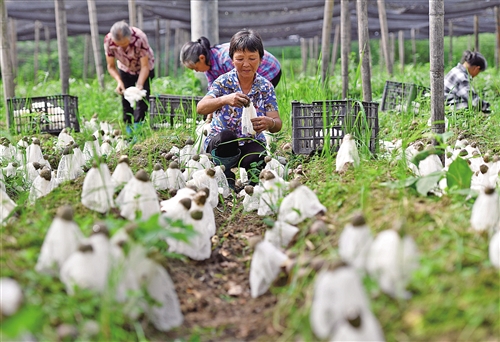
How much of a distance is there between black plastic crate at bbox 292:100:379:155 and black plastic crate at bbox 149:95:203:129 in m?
1.12

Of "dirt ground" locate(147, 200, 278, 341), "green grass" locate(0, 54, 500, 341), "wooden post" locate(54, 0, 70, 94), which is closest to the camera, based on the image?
"green grass" locate(0, 54, 500, 341)

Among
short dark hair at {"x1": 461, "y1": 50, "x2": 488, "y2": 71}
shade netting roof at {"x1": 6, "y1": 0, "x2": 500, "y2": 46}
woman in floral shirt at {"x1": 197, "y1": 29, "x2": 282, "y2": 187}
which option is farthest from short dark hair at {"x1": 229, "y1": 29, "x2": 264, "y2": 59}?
shade netting roof at {"x1": 6, "y1": 0, "x2": 500, "y2": 46}

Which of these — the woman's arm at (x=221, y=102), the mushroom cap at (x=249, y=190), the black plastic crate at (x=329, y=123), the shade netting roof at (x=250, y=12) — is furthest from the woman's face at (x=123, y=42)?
the shade netting roof at (x=250, y=12)

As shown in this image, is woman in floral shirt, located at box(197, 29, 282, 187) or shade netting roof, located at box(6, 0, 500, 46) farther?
shade netting roof, located at box(6, 0, 500, 46)

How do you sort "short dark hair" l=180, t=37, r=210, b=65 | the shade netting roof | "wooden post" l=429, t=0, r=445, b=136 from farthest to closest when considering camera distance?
the shade netting roof → "short dark hair" l=180, t=37, r=210, b=65 → "wooden post" l=429, t=0, r=445, b=136

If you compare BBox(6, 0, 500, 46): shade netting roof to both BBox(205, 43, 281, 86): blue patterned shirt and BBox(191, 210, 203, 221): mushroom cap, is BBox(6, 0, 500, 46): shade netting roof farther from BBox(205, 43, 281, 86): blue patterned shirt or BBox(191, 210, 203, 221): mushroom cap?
BBox(191, 210, 203, 221): mushroom cap

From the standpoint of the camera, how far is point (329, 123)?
3307mm

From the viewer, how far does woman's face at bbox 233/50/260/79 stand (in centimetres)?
318

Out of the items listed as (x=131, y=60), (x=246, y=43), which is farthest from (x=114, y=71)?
(x=246, y=43)

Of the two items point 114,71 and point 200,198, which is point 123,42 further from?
point 200,198

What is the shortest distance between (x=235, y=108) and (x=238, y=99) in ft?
1.11

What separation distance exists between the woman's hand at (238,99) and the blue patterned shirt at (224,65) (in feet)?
3.27

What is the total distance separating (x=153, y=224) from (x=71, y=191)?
37.5 inches

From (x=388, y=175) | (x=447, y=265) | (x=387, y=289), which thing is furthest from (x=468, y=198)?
(x=387, y=289)
